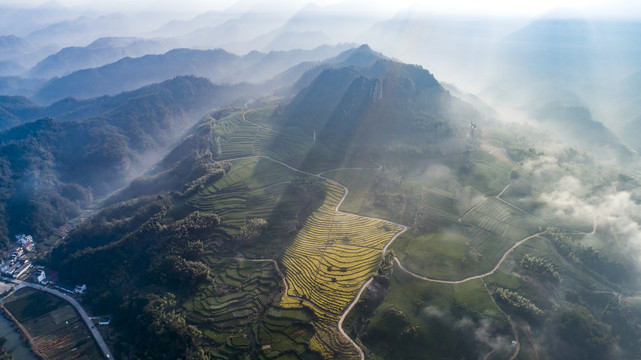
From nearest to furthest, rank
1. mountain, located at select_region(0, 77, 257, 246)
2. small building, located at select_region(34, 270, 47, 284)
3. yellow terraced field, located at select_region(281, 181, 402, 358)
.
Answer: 1. yellow terraced field, located at select_region(281, 181, 402, 358)
2. small building, located at select_region(34, 270, 47, 284)
3. mountain, located at select_region(0, 77, 257, 246)

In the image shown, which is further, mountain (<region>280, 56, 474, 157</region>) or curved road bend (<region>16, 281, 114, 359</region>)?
mountain (<region>280, 56, 474, 157</region>)

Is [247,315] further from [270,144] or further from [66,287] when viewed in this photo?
[270,144]

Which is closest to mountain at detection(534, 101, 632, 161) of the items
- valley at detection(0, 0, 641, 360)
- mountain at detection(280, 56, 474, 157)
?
valley at detection(0, 0, 641, 360)

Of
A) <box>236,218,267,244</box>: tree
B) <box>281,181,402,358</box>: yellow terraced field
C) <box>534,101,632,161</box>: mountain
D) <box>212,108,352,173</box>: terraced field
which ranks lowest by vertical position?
<box>534,101,632,161</box>: mountain

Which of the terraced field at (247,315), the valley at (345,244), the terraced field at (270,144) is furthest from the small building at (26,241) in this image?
the terraced field at (247,315)

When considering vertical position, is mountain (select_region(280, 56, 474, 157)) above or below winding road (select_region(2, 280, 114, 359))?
above

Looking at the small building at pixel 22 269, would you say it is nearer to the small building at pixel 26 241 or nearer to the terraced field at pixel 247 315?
the small building at pixel 26 241

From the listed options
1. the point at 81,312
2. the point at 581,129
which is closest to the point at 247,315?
the point at 81,312

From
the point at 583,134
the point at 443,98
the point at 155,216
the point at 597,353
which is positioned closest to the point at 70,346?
the point at 155,216

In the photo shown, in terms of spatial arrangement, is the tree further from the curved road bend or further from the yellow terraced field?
the curved road bend
